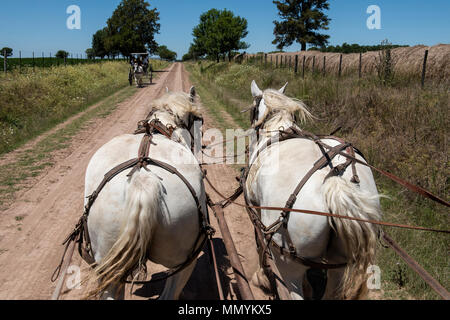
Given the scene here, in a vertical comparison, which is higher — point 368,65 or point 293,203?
point 368,65

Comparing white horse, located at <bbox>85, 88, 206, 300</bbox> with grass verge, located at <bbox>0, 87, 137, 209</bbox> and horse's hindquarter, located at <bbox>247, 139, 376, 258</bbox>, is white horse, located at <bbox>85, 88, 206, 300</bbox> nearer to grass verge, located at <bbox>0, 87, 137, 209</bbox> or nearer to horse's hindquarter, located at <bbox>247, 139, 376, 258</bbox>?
horse's hindquarter, located at <bbox>247, 139, 376, 258</bbox>

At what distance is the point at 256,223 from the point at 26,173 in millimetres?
5775

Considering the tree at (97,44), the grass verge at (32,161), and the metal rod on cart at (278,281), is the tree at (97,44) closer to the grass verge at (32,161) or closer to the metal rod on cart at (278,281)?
the grass verge at (32,161)

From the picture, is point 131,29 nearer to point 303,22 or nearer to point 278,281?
point 303,22

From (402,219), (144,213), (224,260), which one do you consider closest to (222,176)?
(224,260)

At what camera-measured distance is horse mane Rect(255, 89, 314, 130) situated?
11.5 feet

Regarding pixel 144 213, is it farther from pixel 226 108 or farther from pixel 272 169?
pixel 226 108

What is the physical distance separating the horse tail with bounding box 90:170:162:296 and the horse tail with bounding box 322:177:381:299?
1.24m

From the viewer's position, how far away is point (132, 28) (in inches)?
2035

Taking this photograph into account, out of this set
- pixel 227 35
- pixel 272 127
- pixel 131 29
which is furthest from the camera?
pixel 131 29

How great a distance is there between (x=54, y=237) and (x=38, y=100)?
1095cm

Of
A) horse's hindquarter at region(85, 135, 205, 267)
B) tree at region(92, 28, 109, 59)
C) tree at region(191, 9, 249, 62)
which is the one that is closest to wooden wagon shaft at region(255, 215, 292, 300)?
horse's hindquarter at region(85, 135, 205, 267)

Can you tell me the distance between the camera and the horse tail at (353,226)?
88.1 inches

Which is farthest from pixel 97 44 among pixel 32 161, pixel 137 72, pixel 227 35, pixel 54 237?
pixel 54 237
